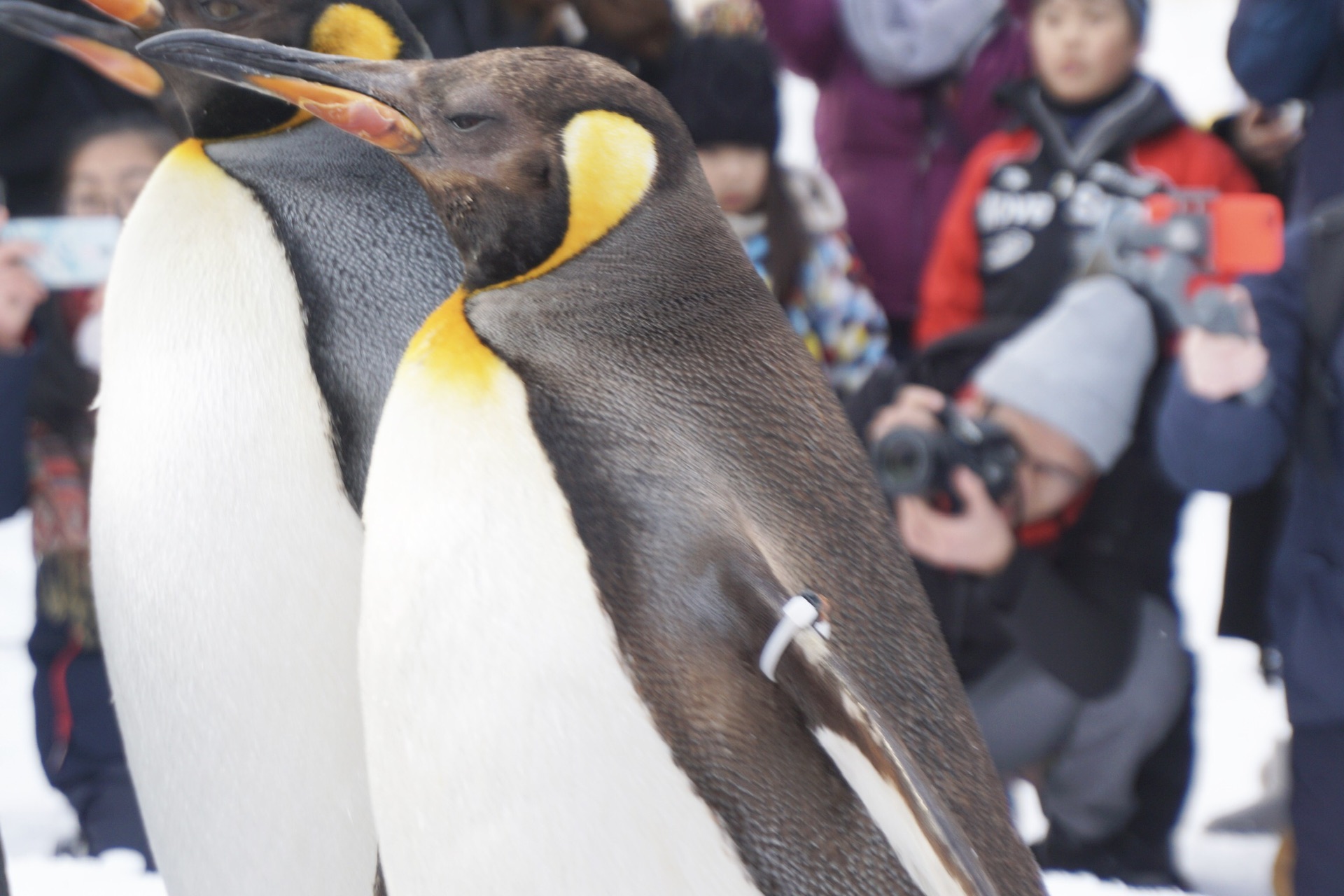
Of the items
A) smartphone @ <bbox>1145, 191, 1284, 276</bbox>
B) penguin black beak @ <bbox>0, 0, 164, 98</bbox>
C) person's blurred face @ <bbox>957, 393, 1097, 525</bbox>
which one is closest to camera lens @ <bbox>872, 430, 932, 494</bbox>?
person's blurred face @ <bbox>957, 393, 1097, 525</bbox>

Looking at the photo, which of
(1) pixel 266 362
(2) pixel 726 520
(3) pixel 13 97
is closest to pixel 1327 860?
(2) pixel 726 520

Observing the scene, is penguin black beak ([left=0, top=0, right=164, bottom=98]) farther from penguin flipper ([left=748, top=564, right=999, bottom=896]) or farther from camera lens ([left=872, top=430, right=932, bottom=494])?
camera lens ([left=872, top=430, right=932, bottom=494])

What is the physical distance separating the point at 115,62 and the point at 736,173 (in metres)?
1.09

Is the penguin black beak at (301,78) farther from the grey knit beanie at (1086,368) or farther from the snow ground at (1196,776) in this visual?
the grey knit beanie at (1086,368)

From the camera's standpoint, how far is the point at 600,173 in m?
0.70

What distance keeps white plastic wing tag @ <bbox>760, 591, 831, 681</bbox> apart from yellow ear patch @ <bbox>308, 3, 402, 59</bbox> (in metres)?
0.45

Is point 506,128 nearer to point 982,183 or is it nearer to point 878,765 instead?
point 878,765

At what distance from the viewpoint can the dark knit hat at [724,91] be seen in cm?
188

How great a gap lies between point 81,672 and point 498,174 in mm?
1363

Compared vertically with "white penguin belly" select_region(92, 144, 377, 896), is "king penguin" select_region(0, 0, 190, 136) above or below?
above

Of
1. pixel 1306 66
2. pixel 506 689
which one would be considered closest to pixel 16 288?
pixel 506 689

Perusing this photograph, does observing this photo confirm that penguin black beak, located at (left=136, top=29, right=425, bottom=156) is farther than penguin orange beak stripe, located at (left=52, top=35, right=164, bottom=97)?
No

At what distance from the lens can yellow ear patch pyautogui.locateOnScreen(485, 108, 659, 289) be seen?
2.27 feet

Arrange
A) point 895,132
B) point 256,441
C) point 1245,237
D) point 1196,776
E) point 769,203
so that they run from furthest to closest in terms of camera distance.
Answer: point 895,132 → point 769,203 → point 1196,776 → point 1245,237 → point 256,441
